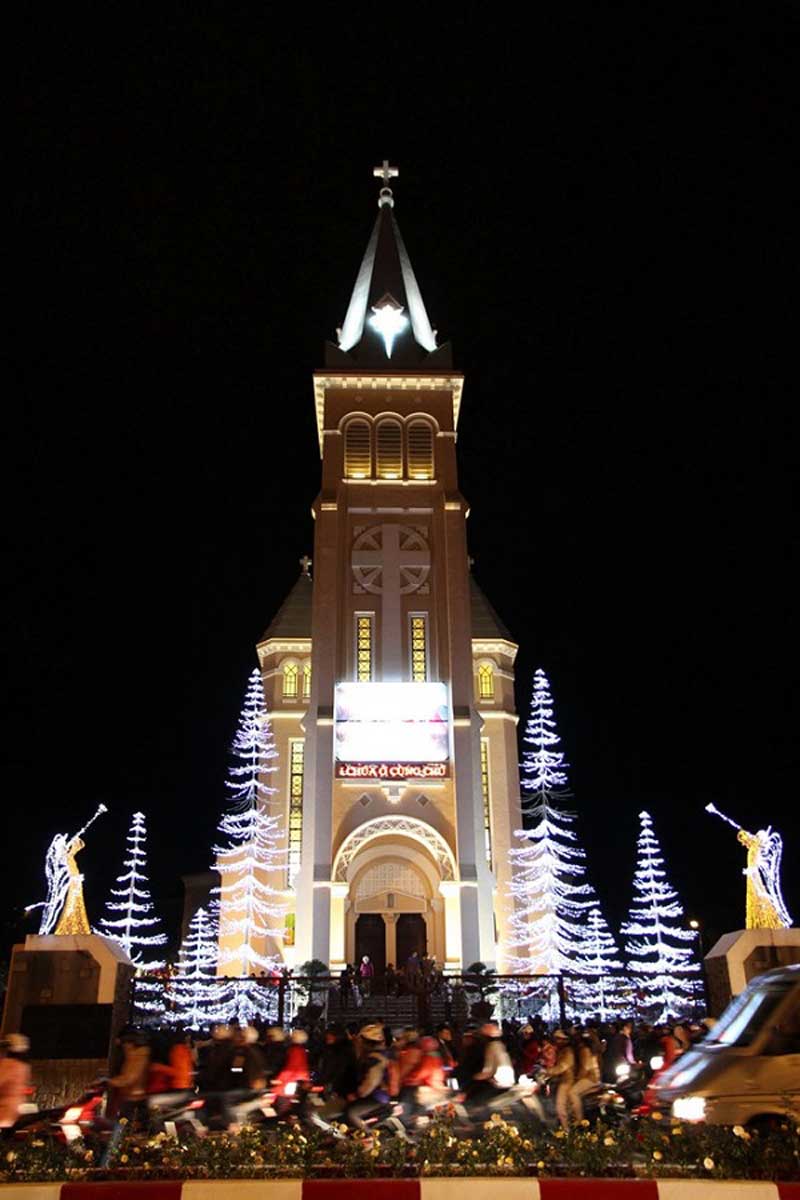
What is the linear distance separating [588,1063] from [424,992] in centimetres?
1139

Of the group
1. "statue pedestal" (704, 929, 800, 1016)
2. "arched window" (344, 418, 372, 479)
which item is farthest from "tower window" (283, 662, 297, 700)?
"statue pedestal" (704, 929, 800, 1016)

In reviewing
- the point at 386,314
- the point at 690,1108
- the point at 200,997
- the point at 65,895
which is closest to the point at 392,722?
the point at 200,997

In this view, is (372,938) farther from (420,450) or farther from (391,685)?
(420,450)

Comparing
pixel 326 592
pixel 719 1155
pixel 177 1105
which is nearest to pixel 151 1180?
pixel 719 1155

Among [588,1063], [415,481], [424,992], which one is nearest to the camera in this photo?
[588,1063]

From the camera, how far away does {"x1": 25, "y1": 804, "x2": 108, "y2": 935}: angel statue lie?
1892 cm

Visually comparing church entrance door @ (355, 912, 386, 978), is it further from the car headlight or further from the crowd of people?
the car headlight

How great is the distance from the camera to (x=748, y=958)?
17.2m

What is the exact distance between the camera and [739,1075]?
9203 mm

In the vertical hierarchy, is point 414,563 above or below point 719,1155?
above

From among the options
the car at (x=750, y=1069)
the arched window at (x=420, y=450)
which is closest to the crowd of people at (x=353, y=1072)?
the car at (x=750, y=1069)

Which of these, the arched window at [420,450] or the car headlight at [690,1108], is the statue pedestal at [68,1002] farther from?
the arched window at [420,450]

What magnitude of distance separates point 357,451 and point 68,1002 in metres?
29.7

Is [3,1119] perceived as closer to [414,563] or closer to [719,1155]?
[719,1155]
